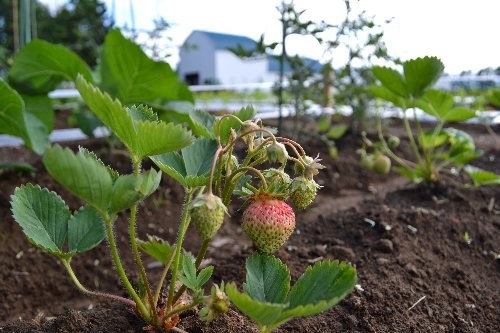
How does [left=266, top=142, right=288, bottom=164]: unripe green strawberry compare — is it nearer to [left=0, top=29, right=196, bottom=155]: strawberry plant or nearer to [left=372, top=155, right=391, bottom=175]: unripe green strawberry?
[left=0, top=29, right=196, bottom=155]: strawberry plant

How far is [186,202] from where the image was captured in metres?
0.75

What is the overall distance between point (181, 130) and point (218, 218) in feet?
0.39

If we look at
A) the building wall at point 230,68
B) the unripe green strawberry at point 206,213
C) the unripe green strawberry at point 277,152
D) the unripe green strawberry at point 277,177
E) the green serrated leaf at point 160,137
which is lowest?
the unripe green strawberry at point 206,213

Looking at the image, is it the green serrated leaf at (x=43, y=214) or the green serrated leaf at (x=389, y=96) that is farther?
the green serrated leaf at (x=389, y=96)

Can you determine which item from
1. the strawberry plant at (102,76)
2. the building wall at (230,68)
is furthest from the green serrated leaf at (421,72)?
the building wall at (230,68)

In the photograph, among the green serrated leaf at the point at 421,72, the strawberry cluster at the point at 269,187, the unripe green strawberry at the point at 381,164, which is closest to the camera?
the strawberry cluster at the point at 269,187

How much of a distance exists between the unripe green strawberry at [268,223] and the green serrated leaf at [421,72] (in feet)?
2.89

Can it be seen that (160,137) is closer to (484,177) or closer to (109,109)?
(109,109)

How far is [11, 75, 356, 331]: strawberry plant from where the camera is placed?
2.02 ft

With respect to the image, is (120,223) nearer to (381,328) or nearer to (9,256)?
(9,256)

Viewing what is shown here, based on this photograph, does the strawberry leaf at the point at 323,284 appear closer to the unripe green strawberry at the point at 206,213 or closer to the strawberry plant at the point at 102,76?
the unripe green strawberry at the point at 206,213

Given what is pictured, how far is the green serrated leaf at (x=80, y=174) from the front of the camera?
0.56 meters

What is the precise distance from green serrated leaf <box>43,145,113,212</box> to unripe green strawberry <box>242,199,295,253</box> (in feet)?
0.64

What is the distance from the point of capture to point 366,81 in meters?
2.72
